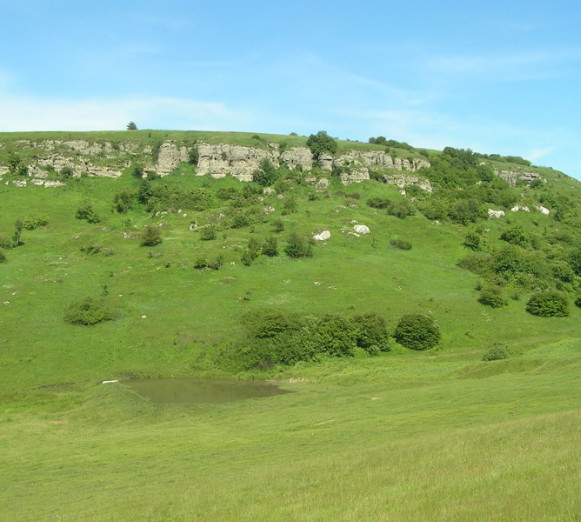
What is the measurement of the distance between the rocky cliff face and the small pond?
331ft

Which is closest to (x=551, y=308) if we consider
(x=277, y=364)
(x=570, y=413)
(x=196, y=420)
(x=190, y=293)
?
(x=277, y=364)

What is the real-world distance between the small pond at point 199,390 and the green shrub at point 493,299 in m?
44.5

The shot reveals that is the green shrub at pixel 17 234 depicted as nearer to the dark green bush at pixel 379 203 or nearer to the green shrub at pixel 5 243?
the green shrub at pixel 5 243

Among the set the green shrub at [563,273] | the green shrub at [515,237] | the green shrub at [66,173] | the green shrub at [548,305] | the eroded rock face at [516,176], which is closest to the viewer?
the green shrub at [548,305]

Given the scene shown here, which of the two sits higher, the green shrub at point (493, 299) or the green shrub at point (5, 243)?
the green shrub at point (493, 299)

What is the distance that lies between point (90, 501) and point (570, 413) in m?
20.6

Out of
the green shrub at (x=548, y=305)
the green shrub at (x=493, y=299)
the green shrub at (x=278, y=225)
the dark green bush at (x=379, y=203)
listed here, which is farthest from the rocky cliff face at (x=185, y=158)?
the green shrub at (x=548, y=305)

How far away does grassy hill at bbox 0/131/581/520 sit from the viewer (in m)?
20.1

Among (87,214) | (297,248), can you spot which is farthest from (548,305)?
(87,214)

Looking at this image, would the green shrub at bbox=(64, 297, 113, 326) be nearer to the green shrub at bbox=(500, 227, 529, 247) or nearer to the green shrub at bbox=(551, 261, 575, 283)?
the green shrub at bbox=(551, 261, 575, 283)

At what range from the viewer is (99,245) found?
388 ft

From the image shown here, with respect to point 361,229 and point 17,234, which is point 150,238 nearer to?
point 17,234

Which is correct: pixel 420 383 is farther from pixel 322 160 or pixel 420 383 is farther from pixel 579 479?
pixel 322 160

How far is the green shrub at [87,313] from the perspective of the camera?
86.1m
